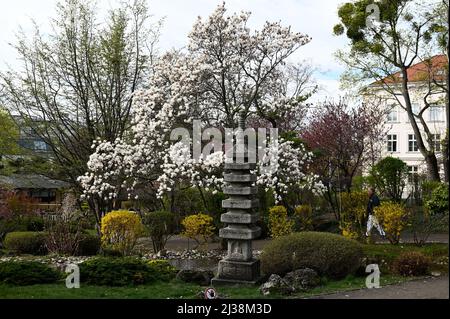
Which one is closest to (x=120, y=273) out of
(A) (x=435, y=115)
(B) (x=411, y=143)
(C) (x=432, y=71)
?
(C) (x=432, y=71)

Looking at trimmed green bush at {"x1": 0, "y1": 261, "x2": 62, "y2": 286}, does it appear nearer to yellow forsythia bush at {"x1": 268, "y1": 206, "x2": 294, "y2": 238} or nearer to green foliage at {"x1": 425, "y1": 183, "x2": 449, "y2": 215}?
yellow forsythia bush at {"x1": 268, "y1": 206, "x2": 294, "y2": 238}

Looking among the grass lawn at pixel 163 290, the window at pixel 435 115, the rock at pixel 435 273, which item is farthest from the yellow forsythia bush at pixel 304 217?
the window at pixel 435 115

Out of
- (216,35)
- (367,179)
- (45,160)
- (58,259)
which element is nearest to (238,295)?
(58,259)

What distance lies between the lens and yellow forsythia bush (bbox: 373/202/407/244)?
1296 centimetres

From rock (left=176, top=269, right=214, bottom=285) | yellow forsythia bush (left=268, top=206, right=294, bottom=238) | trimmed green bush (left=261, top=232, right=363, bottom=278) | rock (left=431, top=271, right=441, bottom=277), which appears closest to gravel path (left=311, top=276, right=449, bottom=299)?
rock (left=431, top=271, right=441, bottom=277)

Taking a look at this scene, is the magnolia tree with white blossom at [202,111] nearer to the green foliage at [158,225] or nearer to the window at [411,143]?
the green foliage at [158,225]

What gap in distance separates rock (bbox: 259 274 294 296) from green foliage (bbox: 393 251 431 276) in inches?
112

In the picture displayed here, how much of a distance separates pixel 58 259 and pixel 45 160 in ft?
21.3

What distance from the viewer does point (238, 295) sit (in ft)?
30.1

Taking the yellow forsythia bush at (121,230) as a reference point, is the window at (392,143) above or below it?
above

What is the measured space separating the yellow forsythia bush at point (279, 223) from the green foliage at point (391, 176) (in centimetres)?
612

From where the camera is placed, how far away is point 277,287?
9125 millimetres

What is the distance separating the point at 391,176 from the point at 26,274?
602 inches

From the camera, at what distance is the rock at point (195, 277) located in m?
10.4
